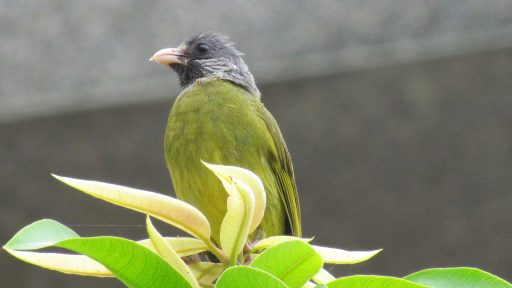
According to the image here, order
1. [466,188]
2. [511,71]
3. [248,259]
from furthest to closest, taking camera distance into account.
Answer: [466,188]
[511,71]
[248,259]

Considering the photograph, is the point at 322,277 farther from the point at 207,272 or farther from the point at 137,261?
the point at 137,261

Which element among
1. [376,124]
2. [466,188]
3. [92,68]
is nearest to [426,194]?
[466,188]

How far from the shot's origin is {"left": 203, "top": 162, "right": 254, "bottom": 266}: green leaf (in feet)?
5.62

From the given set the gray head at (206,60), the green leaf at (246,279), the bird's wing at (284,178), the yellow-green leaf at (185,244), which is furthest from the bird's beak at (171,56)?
the green leaf at (246,279)

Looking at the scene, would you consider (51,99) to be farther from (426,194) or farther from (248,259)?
(248,259)

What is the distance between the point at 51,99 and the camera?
5.04 meters

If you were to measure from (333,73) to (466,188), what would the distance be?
107 cm

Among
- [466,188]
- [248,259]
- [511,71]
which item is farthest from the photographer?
[466,188]

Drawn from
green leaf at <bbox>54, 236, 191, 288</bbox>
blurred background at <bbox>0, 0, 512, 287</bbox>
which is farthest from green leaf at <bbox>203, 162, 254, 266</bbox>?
blurred background at <bbox>0, 0, 512, 287</bbox>

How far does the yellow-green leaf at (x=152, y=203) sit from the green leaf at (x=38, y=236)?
7 centimetres

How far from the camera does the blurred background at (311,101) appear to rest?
4.86 meters

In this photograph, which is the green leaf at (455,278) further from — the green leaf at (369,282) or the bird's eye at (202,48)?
the bird's eye at (202,48)

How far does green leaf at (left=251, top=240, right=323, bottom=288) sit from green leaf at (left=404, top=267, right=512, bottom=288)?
17 centimetres

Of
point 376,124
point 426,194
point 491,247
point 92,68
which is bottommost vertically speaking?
point 491,247
